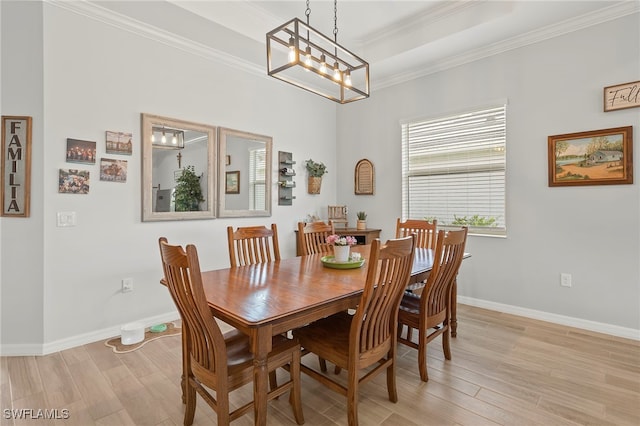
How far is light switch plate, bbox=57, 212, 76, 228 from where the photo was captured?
8.55 feet

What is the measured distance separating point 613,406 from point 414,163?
304 cm

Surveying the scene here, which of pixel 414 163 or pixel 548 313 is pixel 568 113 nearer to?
pixel 414 163

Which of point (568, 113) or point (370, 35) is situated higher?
point (370, 35)

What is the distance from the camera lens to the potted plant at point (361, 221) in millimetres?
4484

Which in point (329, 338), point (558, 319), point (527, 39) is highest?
point (527, 39)

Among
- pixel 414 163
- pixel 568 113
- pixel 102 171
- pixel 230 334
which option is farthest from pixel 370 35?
pixel 230 334

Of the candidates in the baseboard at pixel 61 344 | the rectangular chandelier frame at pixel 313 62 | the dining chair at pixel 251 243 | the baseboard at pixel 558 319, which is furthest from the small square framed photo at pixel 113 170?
the baseboard at pixel 558 319

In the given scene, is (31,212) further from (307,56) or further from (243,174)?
(307,56)

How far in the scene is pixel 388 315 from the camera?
6.02ft

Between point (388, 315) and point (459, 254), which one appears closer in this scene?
point (388, 315)

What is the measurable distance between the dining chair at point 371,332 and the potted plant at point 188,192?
6.67ft

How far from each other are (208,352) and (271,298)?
14.8 inches

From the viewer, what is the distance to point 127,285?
297 cm

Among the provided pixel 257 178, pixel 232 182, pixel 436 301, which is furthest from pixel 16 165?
pixel 436 301
